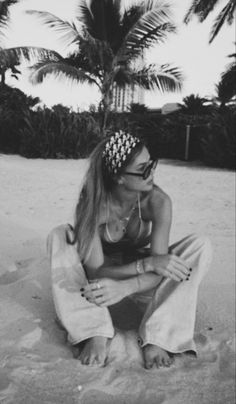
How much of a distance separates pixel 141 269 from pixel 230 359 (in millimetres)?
487

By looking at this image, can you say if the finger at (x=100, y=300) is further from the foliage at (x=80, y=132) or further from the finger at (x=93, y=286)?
the foliage at (x=80, y=132)

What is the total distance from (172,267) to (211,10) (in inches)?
528

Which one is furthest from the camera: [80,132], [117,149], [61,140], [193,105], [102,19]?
[193,105]

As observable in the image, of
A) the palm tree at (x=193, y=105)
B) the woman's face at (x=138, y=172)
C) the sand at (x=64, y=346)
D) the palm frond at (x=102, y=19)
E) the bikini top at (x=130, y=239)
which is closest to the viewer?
the sand at (x=64, y=346)

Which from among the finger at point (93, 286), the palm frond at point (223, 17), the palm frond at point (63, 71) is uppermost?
the palm frond at point (223, 17)

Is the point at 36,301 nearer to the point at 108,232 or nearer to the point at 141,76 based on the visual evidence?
the point at 108,232

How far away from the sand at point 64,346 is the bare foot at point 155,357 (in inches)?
0.9

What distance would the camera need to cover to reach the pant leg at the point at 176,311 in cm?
151

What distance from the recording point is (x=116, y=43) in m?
9.91

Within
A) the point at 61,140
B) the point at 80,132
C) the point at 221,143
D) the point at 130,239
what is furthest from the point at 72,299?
the point at 221,143

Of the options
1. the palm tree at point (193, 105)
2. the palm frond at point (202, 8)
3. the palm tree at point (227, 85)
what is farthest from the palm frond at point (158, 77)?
the palm tree at point (193, 105)

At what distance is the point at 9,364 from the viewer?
1.39m

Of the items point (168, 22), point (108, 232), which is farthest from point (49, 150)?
point (168, 22)

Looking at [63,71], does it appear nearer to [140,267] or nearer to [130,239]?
[130,239]
